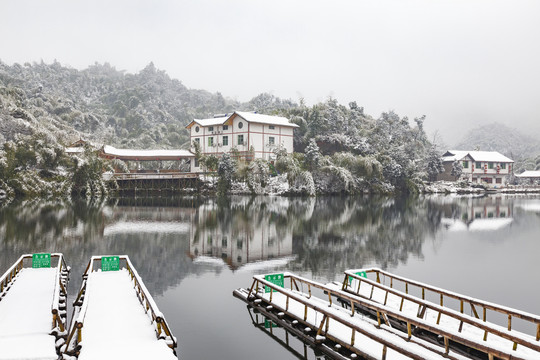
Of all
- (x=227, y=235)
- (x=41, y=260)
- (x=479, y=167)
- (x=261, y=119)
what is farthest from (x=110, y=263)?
(x=479, y=167)

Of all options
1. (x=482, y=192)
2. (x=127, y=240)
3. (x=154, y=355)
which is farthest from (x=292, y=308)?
(x=482, y=192)

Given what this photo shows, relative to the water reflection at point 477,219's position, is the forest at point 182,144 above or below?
above

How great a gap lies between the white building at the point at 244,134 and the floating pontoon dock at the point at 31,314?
46.2 m

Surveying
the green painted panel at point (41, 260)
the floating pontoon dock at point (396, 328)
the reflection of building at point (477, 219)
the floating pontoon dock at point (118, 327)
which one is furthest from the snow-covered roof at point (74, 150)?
the floating pontoon dock at point (396, 328)

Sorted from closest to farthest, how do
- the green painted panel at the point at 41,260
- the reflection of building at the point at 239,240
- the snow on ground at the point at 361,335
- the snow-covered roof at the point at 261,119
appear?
the snow on ground at the point at 361,335 → the green painted panel at the point at 41,260 → the reflection of building at the point at 239,240 → the snow-covered roof at the point at 261,119

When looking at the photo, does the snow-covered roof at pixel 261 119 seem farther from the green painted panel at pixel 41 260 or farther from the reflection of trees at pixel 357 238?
the green painted panel at pixel 41 260

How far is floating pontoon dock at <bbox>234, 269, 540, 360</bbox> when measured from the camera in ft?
26.1

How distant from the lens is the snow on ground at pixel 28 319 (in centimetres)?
806

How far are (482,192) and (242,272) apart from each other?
7533 centimetres

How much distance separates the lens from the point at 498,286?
616 inches

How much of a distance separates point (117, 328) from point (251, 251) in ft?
41.0

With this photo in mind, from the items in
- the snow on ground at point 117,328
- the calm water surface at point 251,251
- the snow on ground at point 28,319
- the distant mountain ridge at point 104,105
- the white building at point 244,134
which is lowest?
the calm water surface at point 251,251

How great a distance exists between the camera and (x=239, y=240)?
79.4 ft

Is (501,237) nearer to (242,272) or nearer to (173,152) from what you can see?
(242,272)
